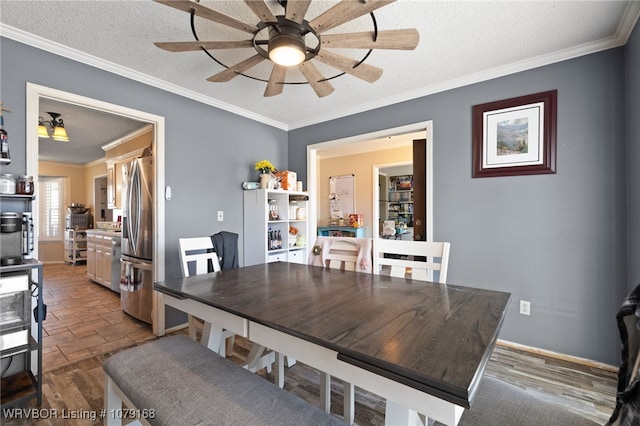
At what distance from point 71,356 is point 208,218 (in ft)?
5.36

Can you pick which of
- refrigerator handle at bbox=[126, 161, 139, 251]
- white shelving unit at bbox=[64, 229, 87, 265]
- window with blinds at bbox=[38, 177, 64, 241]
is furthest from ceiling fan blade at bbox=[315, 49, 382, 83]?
window with blinds at bbox=[38, 177, 64, 241]

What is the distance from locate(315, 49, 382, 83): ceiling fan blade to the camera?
5.46 ft

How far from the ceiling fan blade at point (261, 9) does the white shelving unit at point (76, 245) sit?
7086 millimetres

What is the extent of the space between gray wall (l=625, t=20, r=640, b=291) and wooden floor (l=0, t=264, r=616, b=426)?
795 mm

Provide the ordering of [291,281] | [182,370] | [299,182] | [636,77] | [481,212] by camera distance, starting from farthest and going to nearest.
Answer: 1. [299,182]
2. [481,212]
3. [636,77]
4. [291,281]
5. [182,370]

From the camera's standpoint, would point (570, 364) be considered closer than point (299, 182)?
Yes

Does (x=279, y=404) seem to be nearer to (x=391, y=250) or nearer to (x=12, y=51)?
(x=391, y=250)

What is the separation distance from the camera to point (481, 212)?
2.65 metres

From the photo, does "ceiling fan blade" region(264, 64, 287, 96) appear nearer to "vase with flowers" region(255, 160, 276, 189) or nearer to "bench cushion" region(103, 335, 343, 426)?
"vase with flowers" region(255, 160, 276, 189)

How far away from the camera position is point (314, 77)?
1.92 meters

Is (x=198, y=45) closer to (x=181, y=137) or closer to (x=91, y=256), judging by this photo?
(x=181, y=137)

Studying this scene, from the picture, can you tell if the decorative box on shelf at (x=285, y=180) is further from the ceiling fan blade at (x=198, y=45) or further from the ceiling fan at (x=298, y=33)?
the ceiling fan blade at (x=198, y=45)

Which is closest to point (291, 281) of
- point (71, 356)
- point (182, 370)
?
point (182, 370)

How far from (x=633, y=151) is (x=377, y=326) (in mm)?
2303
